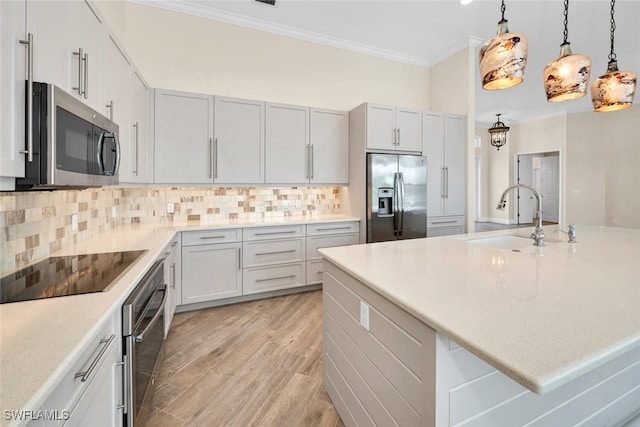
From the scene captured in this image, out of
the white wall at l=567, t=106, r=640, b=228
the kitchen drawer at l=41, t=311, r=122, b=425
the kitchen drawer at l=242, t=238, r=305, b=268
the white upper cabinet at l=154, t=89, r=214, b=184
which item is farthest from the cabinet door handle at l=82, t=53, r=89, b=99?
the white wall at l=567, t=106, r=640, b=228

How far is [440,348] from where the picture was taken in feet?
2.83

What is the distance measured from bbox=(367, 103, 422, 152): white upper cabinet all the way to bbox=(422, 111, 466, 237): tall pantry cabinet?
0.14 m

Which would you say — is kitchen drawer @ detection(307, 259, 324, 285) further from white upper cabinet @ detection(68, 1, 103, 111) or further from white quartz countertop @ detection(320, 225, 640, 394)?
white upper cabinet @ detection(68, 1, 103, 111)

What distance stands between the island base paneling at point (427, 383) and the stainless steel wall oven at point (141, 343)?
96cm

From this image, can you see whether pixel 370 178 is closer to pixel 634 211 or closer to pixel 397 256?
pixel 397 256

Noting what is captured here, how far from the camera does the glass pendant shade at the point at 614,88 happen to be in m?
1.90

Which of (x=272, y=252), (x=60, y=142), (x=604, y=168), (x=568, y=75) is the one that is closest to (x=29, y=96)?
(x=60, y=142)

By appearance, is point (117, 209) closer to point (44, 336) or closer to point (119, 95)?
point (119, 95)

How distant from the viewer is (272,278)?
129 inches

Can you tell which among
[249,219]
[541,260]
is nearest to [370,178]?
[249,219]

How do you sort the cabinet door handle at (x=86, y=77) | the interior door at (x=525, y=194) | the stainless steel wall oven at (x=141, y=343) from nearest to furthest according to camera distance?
1. the stainless steel wall oven at (x=141, y=343)
2. the cabinet door handle at (x=86, y=77)
3. the interior door at (x=525, y=194)

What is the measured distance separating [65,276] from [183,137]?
79.7 inches

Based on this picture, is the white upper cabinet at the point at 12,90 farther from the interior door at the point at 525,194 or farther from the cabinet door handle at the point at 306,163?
the interior door at the point at 525,194

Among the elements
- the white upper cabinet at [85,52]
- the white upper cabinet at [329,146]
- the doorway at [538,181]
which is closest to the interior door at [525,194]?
the doorway at [538,181]
